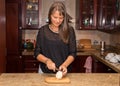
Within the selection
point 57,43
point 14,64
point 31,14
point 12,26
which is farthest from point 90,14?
point 57,43

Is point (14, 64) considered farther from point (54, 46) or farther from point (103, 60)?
point (54, 46)

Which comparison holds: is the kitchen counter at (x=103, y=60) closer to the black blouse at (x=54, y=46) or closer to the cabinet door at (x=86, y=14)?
the cabinet door at (x=86, y=14)

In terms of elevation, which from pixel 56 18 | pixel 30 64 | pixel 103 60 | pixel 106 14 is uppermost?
pixel 106 14

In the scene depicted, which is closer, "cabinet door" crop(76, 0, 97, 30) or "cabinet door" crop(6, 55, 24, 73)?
"cabinet door" crop(6, 55, 24, 73)

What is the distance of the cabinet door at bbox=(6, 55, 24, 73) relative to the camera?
3.70 metres

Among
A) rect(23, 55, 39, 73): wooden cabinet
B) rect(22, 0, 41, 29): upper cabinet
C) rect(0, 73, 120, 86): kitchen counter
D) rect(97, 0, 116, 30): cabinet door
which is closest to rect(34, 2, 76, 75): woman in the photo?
rect(0, 73, 120, 86): kitchen counter

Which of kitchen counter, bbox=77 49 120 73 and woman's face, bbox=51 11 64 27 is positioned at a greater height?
woman's face, bbox=51 11 64 27

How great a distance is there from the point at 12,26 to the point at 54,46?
6.14 feet

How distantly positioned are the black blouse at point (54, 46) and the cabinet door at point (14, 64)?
180 centimetres

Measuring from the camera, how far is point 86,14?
4.03 metres

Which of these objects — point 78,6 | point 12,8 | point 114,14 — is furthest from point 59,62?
point 78,6

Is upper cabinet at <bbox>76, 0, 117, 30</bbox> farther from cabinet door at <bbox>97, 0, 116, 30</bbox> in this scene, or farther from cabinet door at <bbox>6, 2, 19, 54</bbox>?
cabinet door at <bbox>6, 2, 19, 54</bbox>

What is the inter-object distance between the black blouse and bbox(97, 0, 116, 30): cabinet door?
4.94 feet

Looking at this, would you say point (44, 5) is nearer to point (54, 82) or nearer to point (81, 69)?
point (81, 69)
